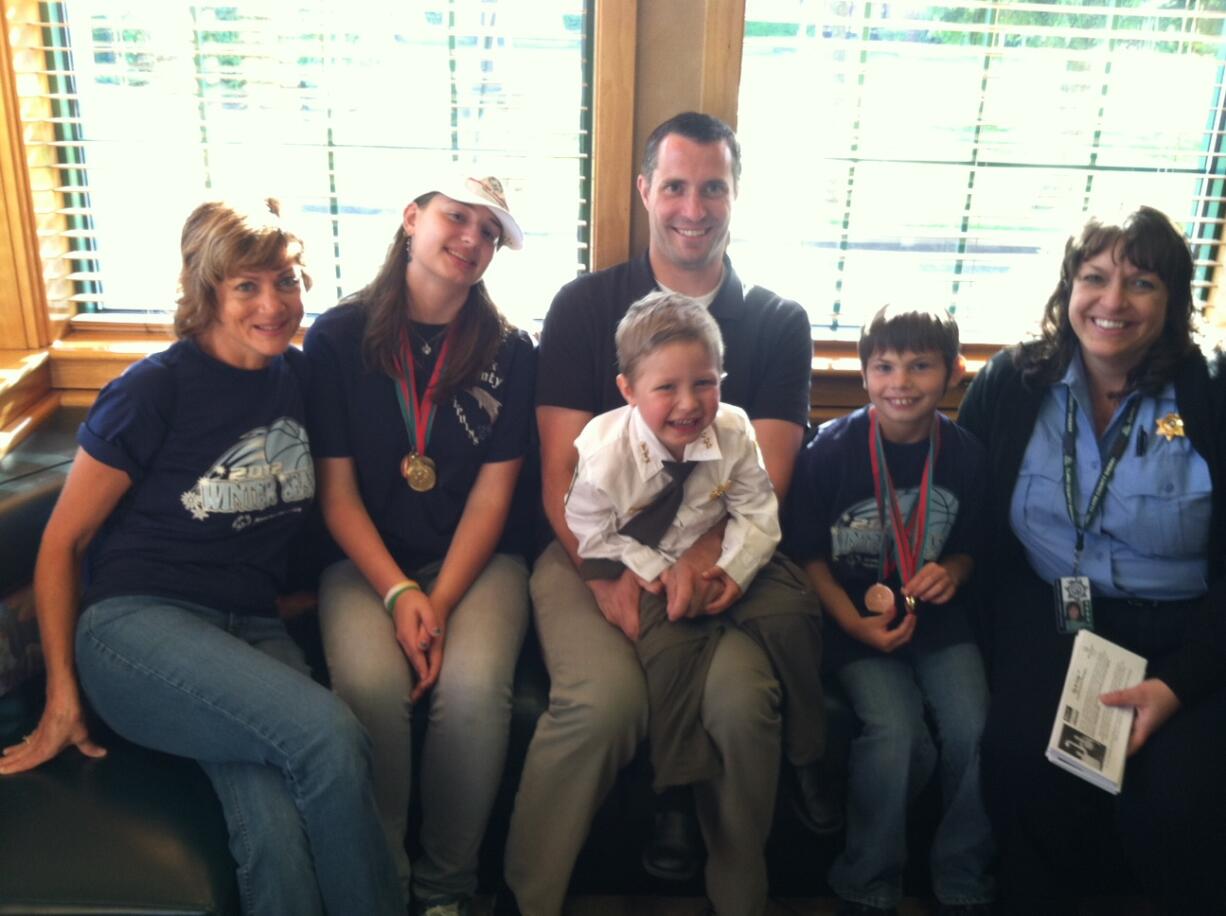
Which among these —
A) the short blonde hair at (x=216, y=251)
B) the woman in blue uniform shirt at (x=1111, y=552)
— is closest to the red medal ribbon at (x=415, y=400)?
the short blonde hair at (x=216, y=251)

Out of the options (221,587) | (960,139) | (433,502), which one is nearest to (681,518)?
(433,502)

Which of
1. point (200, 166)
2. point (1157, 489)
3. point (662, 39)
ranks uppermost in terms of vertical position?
point (662, 39)

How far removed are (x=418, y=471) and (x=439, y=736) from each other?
0.56 metres

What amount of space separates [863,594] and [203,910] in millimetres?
1351

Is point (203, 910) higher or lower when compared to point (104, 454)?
lower

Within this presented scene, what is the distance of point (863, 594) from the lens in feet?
6.60

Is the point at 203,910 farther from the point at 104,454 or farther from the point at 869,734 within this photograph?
the point at 869,734

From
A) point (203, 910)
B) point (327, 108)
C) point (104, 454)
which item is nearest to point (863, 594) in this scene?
point (203, 910)

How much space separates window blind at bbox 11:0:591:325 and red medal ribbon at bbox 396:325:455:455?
0.29 meters

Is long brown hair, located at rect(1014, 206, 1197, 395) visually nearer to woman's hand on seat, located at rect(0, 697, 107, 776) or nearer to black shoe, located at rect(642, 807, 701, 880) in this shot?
black shoe, located at rect(642, 807, 701, 880)

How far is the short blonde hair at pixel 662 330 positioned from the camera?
177cm

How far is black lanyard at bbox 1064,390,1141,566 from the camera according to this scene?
1924 mm

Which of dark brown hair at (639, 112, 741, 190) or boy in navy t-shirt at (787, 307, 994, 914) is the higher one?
dark brown hair at (639, 112, 741, 190)

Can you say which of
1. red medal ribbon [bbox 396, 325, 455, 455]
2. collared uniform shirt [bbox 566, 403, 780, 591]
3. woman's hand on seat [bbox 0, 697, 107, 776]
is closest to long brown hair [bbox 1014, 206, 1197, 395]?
collared uniform shirt [bbox 566, 403, 780, 591]
